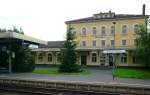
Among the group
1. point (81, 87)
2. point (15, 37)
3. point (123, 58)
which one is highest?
point (15, 37)

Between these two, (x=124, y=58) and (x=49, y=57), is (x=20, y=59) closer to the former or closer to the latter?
(x=49, y=57)

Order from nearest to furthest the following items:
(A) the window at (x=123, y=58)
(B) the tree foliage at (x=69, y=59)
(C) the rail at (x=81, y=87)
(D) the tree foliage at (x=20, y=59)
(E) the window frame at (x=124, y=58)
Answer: (C) the rail at (x=81, y=87), (D) the tree foliage at (x=20, y=59), (B) the tree foliage at (x=69, y=59), (E) the window frame at (x=124, y=58), (A) the window at (x=123, y=58)

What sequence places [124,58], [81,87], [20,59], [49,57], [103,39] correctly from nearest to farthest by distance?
[81,87]
[20,59]
[124,58]
[103,39]
[49,57]

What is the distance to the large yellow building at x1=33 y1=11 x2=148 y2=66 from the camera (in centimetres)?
5248

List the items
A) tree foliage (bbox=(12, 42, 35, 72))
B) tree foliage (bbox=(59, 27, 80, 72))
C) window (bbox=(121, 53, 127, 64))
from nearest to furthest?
tree foliage (bbox=(12, 42, 35, 72)) → tree foliage (bbox=(59, 27, 80, 72)) → window (bbox=(121, 53, 127, 64))

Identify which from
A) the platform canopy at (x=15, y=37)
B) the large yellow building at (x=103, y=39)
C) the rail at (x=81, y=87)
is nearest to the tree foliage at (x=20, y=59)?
the platform canopy at (x=15, y=37)

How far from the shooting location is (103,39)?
55156mm

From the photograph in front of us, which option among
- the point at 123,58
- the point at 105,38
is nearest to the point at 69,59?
the point at 123,58

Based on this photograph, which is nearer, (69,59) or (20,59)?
(20,59)

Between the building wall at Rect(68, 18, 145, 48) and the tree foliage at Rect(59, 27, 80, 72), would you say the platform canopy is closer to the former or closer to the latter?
the tree foliage at Rect(59, 27, 80, 72)

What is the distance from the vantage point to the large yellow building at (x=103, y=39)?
52478mm

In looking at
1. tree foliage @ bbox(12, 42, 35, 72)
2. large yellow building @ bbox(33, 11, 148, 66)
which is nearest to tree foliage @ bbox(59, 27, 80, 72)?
tree foliage @ bbox(12, 42, 35, 72)

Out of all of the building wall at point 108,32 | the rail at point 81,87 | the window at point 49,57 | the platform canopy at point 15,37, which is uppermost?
the building wall at point 108,32

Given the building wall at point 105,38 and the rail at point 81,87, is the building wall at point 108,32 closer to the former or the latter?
the building wall at point 105,38
